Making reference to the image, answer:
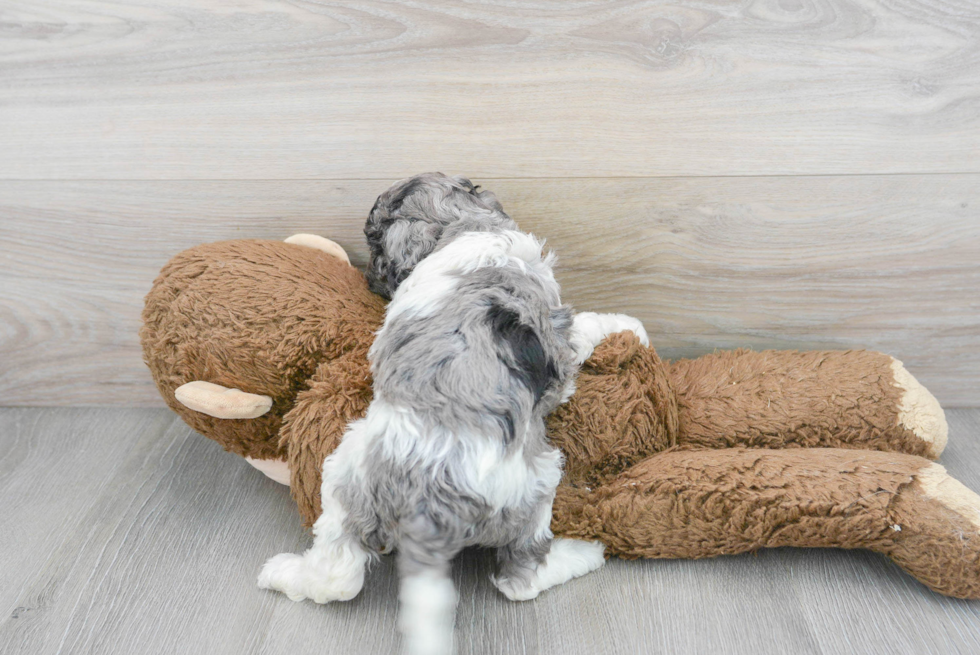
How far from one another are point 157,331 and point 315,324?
328 millimetres

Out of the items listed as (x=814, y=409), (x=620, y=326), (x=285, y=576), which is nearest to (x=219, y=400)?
(x=285, y=576)

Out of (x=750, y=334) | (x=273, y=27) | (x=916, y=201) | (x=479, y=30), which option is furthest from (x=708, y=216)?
(x=273, y=27)

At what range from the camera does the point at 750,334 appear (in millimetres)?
1586

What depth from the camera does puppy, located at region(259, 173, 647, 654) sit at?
98 centimetres

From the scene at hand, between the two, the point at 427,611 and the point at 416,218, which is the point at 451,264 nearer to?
the point at 416,218

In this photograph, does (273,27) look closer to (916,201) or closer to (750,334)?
(750,334)

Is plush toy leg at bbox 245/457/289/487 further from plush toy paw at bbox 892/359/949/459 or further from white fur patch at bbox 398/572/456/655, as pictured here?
plush toy paw at bbox 892/359/949/459

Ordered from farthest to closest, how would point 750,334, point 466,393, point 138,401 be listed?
1. point 138,401
2. point 750,334
3. point 466,393

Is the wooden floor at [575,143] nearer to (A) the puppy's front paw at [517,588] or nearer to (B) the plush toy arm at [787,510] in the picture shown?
(B) the plush toy arm at [787,510]

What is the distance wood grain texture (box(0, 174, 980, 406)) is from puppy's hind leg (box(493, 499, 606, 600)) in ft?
1.83

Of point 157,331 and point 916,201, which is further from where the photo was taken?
point 916,201

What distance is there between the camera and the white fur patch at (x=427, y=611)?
3.07ft

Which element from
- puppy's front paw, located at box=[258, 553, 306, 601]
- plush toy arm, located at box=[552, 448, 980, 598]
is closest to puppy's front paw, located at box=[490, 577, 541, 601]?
plush toy arm, located at box=[552, 448, 980, 598]

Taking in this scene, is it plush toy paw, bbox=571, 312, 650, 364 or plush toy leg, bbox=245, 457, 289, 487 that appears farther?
plush toy leg, bbox=245, 457, 289, 487
